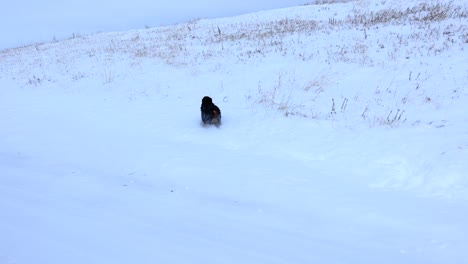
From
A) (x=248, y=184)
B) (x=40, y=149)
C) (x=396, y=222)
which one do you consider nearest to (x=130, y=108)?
(x=40, y=149)

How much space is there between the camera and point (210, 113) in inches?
277

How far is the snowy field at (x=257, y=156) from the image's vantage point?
3881 millimetres

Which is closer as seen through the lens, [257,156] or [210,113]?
[257,156]

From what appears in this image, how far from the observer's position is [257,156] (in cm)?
607

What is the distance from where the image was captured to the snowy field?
388 centimetres

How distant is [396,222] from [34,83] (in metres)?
13.0

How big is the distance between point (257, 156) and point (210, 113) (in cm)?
156

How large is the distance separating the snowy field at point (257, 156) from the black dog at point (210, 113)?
0.60ft

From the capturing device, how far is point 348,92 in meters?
7.83

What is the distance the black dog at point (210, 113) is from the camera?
704 cm

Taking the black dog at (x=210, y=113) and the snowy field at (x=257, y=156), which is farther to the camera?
the black dog at (x=210, y=113)

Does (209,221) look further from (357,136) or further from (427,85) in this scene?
(427,85)

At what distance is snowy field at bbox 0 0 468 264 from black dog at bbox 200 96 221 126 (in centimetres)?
18

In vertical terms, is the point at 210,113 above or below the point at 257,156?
above
